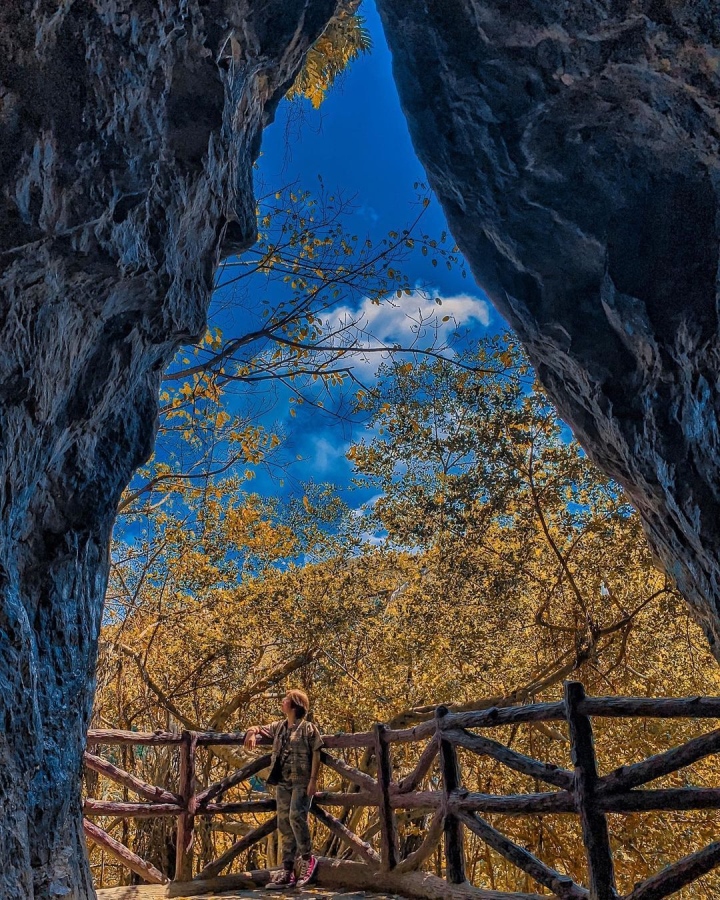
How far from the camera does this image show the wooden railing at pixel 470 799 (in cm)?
404

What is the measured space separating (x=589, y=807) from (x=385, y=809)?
2472 mm

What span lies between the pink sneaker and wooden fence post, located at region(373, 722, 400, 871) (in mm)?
628

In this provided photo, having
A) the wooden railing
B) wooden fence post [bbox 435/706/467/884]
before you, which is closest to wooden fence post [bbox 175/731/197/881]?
the wooden railing

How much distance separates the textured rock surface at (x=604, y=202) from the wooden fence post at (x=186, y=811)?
4708mm

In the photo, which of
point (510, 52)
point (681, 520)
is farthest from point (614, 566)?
point (510, 52)

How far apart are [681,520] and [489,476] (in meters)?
4.49

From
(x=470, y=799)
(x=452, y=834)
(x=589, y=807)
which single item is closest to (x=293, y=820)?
(x=452, y=834)

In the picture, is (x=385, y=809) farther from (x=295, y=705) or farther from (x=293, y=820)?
(x=295, y=705)

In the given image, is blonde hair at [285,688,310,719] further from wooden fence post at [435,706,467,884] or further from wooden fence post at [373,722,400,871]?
wooden fence post at [435,706,467,884]

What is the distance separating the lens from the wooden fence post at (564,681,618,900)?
4.11 meters

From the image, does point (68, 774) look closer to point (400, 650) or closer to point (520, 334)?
point (520, 334)

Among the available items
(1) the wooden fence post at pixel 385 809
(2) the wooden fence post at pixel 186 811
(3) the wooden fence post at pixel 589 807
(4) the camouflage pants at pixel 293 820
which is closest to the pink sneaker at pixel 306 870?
(4) the camouflage pants at pixel 293 820

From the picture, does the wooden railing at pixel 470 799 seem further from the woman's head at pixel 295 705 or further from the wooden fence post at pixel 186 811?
the woman's head at pixel 295 705

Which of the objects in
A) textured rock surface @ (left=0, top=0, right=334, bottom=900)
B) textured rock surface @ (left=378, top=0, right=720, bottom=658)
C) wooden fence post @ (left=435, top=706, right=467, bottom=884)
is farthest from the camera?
wooden fence post @ (left=435, top=706, right=467, bottom=884)
